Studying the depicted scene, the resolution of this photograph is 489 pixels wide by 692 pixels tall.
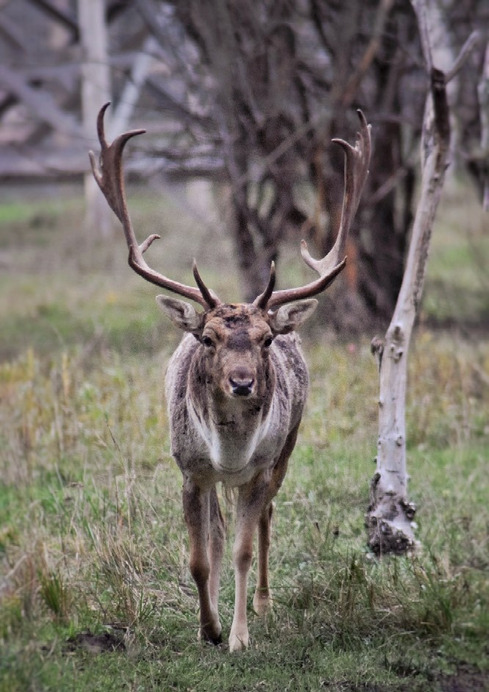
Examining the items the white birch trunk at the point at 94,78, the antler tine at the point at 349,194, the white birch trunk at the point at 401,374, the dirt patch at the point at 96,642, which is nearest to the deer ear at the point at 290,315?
the antler tine at the point at 349,194

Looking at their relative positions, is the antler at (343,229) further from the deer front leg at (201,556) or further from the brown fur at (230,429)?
the deer front leg at (201,556)

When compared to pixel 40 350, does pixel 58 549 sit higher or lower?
lower

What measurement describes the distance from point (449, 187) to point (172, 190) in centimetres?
A: 665

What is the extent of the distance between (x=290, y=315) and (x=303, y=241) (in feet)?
1.68

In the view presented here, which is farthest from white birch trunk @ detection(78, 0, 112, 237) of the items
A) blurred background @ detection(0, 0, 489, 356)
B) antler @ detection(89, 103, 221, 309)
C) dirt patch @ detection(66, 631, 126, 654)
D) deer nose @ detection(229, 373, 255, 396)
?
deer nose @ detection(229, 373, 255, 396)

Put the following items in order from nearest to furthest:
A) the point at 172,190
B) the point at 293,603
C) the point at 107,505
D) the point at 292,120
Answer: the point at 293,603, the point at 107,505, the point at 292,120, the point at 172,190

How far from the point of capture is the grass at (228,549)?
18.8ft

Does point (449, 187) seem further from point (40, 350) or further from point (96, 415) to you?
point (96, 415)

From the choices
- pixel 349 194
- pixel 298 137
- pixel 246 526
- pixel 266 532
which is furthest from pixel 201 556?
pixel 298 137

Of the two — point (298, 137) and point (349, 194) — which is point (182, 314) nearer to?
point (349, 194)

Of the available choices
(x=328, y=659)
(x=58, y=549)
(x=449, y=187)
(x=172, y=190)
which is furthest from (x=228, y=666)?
(x=449, y=187)

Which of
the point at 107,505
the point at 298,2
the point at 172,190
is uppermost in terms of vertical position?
the point at 298,2

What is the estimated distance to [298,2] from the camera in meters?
12.4

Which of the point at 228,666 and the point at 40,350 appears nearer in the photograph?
the point at 228,666
